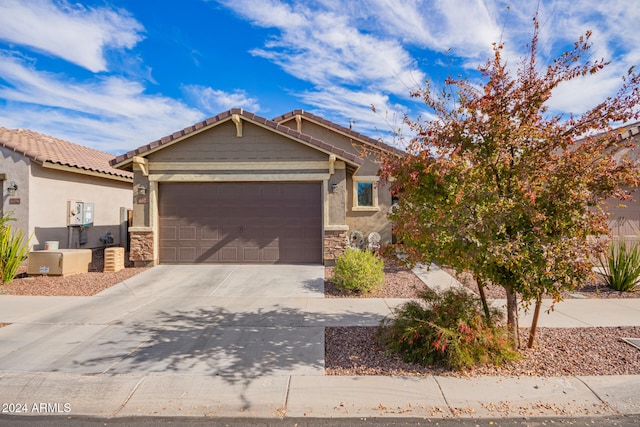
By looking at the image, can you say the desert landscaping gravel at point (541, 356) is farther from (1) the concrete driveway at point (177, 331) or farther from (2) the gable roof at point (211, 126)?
(2) the gable roof at point (211, 126)

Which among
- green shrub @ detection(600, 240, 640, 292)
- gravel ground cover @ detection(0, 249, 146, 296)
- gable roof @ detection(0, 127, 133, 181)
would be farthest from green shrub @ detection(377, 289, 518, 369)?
gable roof @ detection(0, 127, 133, 181)

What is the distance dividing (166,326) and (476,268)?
15.4ft

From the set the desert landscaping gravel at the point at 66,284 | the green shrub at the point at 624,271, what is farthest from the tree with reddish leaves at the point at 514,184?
the desert landscaping gravel at the point at 66,284

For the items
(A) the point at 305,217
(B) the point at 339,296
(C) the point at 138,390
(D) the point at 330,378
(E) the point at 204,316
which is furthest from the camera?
(A) the point at 305,217

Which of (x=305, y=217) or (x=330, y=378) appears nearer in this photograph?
(x=330, y=378)

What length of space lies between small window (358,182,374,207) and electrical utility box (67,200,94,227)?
9.81 meters

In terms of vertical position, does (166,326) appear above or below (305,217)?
below

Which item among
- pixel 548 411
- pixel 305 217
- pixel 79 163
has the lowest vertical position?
pixel 548 411

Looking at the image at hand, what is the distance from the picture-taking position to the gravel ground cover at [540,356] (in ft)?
13.6

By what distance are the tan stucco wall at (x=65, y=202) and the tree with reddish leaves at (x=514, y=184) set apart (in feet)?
37.2

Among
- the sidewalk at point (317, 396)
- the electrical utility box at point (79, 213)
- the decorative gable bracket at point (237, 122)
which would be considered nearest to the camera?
the sidewalk at point (317, 396)

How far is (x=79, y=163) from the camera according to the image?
1234cm

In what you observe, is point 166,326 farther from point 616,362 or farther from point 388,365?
point 616,362

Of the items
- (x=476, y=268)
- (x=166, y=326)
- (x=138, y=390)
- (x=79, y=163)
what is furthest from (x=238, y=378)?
(x=79, y=163)
